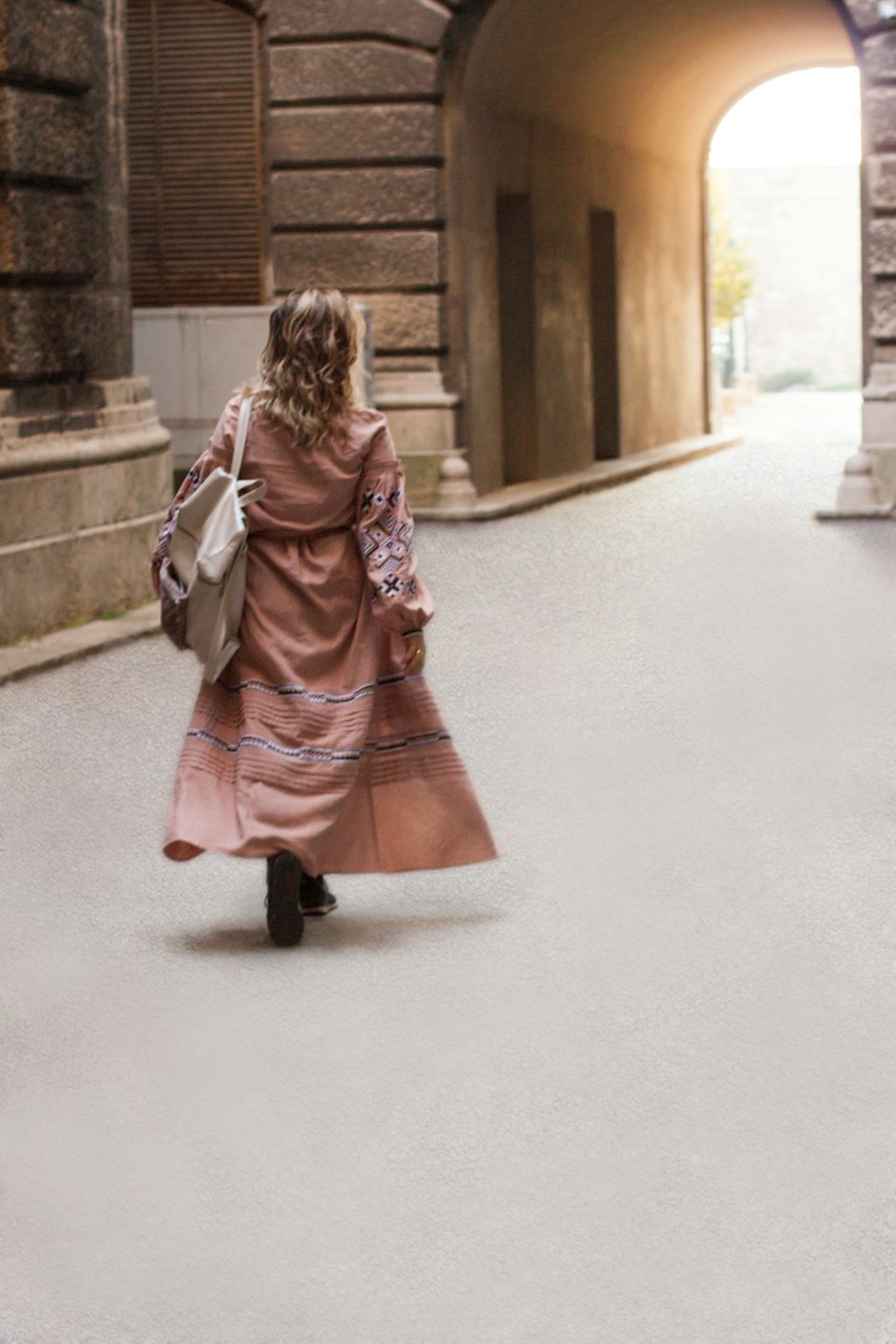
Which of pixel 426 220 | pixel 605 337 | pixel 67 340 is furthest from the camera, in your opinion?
pixel 605 337

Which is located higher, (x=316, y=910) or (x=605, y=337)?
(x=605, y=337)

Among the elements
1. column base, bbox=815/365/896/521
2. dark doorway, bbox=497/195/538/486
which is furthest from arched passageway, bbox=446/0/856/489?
column base, bbox=815/365/896/521

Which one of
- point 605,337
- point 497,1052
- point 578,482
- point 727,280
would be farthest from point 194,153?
point 727,280

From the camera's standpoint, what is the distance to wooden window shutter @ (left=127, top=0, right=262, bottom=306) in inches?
756

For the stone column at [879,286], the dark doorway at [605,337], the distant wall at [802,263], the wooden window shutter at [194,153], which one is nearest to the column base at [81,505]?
the stone column at [879,286]

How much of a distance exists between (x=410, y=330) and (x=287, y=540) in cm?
1284

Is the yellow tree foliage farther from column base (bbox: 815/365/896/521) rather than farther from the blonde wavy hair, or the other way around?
the blonde wavy hair

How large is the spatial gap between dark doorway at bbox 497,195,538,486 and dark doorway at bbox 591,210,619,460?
2922 mm

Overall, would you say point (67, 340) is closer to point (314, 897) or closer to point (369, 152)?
point (314, 897)

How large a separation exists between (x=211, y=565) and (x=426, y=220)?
1303cm

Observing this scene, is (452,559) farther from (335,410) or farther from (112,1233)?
(112,1233)

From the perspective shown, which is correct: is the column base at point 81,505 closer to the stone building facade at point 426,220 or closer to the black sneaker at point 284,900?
the stone building facade at point 426,220

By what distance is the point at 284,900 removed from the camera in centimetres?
606

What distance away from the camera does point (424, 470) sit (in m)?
19.0
